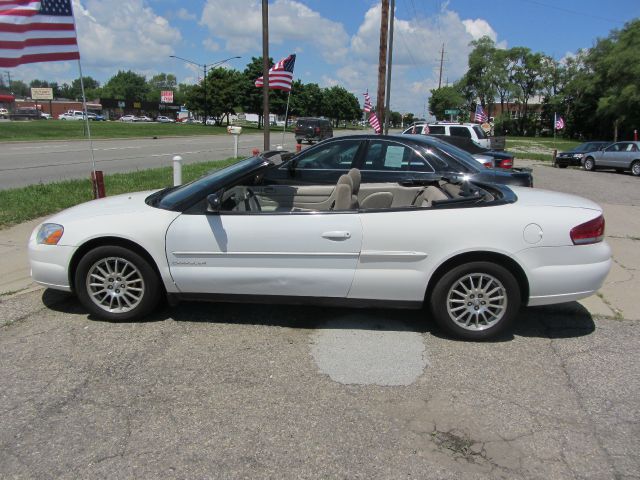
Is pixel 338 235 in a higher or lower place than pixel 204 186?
lower

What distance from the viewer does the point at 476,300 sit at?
4117 millimetres

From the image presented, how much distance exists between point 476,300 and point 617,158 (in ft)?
76.1

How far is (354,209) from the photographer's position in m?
4.20

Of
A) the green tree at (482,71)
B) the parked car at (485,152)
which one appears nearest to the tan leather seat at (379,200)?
the parked car at (485,152)

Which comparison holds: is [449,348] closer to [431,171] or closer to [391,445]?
[391,445]

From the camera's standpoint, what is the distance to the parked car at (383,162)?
7527mm

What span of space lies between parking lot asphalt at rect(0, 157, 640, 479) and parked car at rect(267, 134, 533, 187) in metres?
3.14

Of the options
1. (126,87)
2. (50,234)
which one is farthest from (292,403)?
(126,87)

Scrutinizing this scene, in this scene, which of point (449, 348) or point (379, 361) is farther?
point (449, 348)

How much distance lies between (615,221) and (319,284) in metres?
8.05

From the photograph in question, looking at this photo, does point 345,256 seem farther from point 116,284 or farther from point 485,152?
point 485,152

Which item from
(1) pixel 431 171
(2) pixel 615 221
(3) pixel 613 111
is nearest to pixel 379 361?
(1) pixel 431 171

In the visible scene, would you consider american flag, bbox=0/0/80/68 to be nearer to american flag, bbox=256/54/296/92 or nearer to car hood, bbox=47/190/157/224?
car hood, bbox=47/190/157/224

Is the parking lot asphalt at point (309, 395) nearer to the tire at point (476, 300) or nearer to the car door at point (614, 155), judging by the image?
the tire at point (476, 300)
